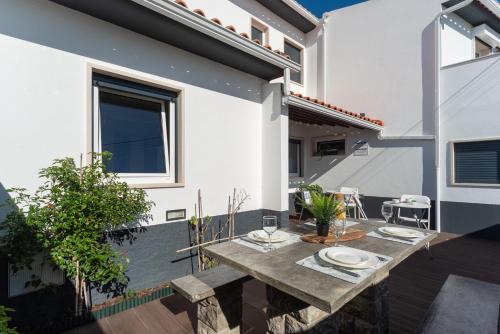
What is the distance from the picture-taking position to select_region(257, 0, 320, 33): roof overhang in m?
6.62

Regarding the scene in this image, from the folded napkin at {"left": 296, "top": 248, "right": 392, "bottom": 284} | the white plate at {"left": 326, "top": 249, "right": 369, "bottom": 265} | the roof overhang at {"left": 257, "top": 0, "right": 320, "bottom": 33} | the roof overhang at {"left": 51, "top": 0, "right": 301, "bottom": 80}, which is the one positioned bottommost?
the folded napkin at {"left": 296, "top": 248, "right": 392, "bottom": 284}

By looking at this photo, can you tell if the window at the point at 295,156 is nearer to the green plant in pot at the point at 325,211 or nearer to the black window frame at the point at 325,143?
the black window frame at the point at 325,143

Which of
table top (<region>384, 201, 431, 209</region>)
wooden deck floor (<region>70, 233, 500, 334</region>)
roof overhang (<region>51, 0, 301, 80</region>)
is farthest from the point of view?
table top (<region>384, 201, 431, 209</region>)

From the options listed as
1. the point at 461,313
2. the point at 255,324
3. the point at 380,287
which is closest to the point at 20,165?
the point at 255,324

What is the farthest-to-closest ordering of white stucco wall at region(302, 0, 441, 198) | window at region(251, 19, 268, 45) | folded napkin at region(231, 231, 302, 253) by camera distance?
window at region(251, 19, 268, 45)
white stucco wall at region(302, 0, 441, 198)
folded napkin at region(231, 231, 302, 253)

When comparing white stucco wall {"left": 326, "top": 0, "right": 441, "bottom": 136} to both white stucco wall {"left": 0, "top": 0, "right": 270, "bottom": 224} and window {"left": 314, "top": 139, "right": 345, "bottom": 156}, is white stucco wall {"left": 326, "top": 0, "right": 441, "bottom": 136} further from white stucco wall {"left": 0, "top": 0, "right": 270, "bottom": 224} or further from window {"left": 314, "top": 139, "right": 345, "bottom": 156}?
white stucco wall {"left": 0, "top": 0, "right": 270, "bottom": 224}

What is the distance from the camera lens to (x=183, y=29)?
3.05 meters

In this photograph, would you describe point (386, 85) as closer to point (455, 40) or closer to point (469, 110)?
point (455, 40)

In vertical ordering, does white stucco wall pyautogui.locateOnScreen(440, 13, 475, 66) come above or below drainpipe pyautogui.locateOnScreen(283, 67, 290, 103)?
above

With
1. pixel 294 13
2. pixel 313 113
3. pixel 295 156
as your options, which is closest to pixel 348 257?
pixel 313 113

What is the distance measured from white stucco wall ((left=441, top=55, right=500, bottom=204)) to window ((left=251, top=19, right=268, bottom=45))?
4483 mm

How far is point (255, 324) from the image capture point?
2604 millimetres

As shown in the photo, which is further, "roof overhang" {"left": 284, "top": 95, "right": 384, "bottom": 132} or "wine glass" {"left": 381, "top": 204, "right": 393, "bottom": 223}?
"roof overhang" {"left": 284, "top": 95, "right": 384, "bottom": 132}

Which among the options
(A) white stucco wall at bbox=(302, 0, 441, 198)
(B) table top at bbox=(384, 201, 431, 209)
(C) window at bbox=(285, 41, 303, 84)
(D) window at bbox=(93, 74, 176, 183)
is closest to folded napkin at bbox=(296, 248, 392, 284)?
(D) window at bbox=(93, 74, 176, 183)
